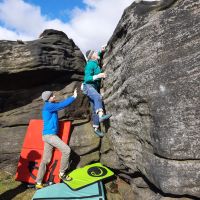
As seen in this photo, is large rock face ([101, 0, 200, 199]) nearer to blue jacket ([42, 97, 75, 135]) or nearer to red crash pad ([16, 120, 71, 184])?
blue jacket ([42, 97, 75, 135])

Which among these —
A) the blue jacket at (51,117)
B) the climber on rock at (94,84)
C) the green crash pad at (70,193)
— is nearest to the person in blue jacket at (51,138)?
the blue jacket at (51,117)

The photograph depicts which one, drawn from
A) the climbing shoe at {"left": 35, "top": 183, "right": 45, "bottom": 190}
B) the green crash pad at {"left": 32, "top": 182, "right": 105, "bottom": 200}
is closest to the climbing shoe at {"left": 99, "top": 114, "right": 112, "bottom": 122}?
the green crash pad at {"left": 32, "top": 182, "right": 105, "bottom": 200}

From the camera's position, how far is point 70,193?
10922 mm

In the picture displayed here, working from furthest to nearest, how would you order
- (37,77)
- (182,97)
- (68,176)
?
1. (37,77)
2. (68,176)
3. (182,97)

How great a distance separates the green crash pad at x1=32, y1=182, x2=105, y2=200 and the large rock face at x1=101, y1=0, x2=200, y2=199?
1.59m

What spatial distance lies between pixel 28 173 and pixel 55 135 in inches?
96.3

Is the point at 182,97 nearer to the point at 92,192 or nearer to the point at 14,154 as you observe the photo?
the point at 92,192

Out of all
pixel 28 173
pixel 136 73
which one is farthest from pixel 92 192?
pixel 136 73

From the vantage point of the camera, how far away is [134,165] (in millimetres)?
10516

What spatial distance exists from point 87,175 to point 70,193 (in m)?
1.27

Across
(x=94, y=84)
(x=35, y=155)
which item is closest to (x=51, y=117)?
(x=35, y=155)

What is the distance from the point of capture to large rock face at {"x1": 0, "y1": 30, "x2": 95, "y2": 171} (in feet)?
48.4

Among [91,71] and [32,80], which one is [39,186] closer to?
[91,71]

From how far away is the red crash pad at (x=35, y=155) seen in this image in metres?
13.0
